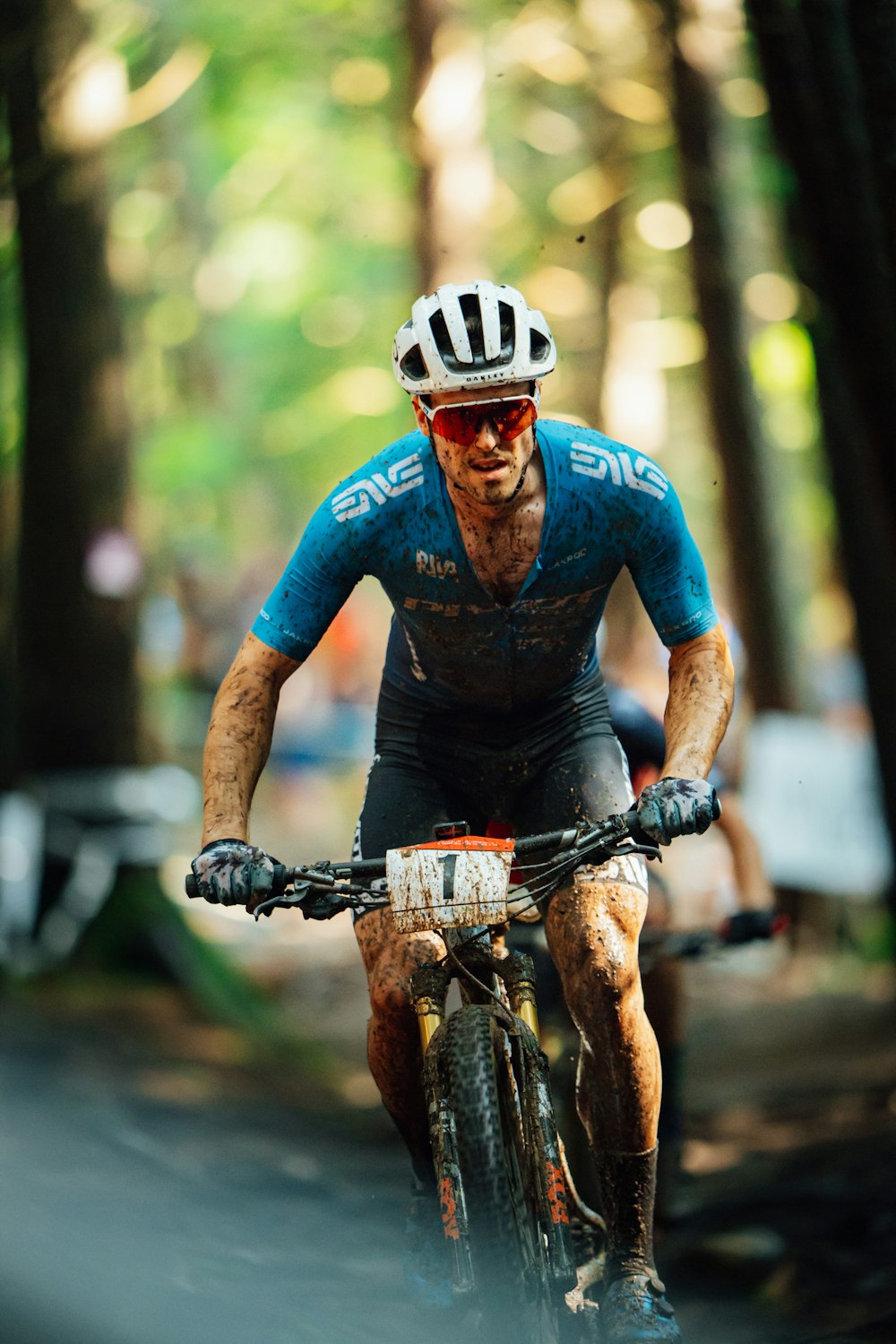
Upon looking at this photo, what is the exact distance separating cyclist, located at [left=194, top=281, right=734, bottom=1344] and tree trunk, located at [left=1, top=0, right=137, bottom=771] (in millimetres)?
7144

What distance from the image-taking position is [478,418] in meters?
3.87

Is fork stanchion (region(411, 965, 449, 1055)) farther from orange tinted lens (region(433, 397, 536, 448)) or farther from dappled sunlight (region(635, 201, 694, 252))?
dappled sunlight (region(635, 201, 694, 252))

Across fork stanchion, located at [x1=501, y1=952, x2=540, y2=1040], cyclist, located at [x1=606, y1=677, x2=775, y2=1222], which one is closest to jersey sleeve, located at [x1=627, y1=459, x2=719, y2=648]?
fork stanchion, located at [x1=501, y1=952, x2=540, y2=1040]

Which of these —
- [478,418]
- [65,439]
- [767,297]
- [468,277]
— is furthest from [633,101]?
[478,418]

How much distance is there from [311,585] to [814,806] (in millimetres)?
9660

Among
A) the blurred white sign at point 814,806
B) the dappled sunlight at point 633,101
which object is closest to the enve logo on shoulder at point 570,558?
the blurred white sign at point 814,806

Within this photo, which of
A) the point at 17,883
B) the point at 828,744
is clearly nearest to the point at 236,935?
the point at 17,883

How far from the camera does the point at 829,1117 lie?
8648mm

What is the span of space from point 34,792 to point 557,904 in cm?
798

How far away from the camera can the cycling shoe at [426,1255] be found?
3.72 m

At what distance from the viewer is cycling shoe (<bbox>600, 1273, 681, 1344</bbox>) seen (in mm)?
3711

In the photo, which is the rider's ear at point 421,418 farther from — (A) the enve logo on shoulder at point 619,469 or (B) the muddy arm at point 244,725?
(B) the muddy arm at point 244,725

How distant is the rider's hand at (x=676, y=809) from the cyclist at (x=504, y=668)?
75mm

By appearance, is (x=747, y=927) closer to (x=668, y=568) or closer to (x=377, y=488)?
(x=668, y=568)
